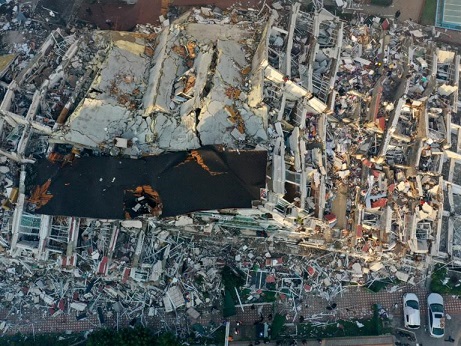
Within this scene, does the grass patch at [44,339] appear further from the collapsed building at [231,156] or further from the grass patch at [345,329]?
the grass patch at [345,329]

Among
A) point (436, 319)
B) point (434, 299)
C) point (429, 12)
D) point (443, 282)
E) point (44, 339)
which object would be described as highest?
point (429, 12)

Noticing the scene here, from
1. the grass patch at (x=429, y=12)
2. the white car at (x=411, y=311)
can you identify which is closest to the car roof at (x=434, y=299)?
the white car at (x=411, y=311)

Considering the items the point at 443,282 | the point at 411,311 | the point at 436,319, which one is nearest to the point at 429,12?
the point at 443,282

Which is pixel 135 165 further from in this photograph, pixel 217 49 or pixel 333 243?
pixel 333 243

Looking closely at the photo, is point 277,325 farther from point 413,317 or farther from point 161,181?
point 161,181

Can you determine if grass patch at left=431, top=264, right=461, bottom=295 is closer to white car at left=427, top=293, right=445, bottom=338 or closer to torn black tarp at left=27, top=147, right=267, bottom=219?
white car at left=427, top=293, right=445, bottom=338

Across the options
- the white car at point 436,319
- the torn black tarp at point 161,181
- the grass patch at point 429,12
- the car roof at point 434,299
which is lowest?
the white car at point 436,319
